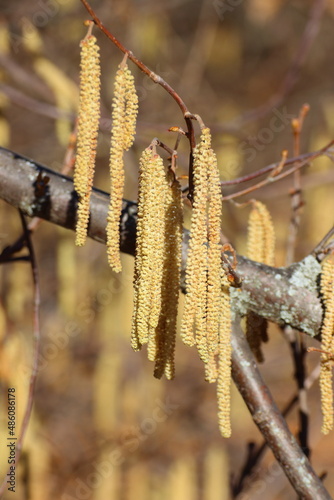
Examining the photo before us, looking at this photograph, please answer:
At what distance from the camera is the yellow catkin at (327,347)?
0.95 m

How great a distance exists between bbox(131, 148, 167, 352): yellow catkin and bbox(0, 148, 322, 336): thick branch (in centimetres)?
28

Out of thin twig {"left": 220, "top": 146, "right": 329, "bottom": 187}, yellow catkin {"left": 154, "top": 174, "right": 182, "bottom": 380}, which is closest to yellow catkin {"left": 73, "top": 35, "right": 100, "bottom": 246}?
yellow catkin {"left": 154, "top": 174, "right": 182, "bottom": 380}

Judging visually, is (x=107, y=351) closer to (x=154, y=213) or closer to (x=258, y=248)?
(x=258, y=248)

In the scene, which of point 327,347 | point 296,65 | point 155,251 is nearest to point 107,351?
point 296,65

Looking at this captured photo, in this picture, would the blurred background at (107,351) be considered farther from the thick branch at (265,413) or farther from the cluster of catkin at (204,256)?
the cluster of catkin at (204,256)

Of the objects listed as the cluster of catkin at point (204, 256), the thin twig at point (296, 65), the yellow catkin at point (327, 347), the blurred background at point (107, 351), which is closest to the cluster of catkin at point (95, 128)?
the cluster of catkin at point (204, 256)

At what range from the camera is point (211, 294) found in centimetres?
79

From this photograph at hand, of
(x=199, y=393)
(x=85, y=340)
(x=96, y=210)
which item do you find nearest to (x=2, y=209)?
(x=85, y=340)

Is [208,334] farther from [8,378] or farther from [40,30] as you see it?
[40,30]

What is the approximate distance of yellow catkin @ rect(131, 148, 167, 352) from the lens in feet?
2.53

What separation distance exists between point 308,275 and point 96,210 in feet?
1.42

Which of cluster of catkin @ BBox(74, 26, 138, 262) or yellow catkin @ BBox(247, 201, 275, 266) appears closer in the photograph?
cluster of catkin @ BBox(74, 26, 138, 262)

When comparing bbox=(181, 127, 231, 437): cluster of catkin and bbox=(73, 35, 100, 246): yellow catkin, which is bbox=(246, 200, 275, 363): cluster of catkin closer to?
bbox=(181, 127, 231, 437): cluster of catkin

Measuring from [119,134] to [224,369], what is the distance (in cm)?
42
